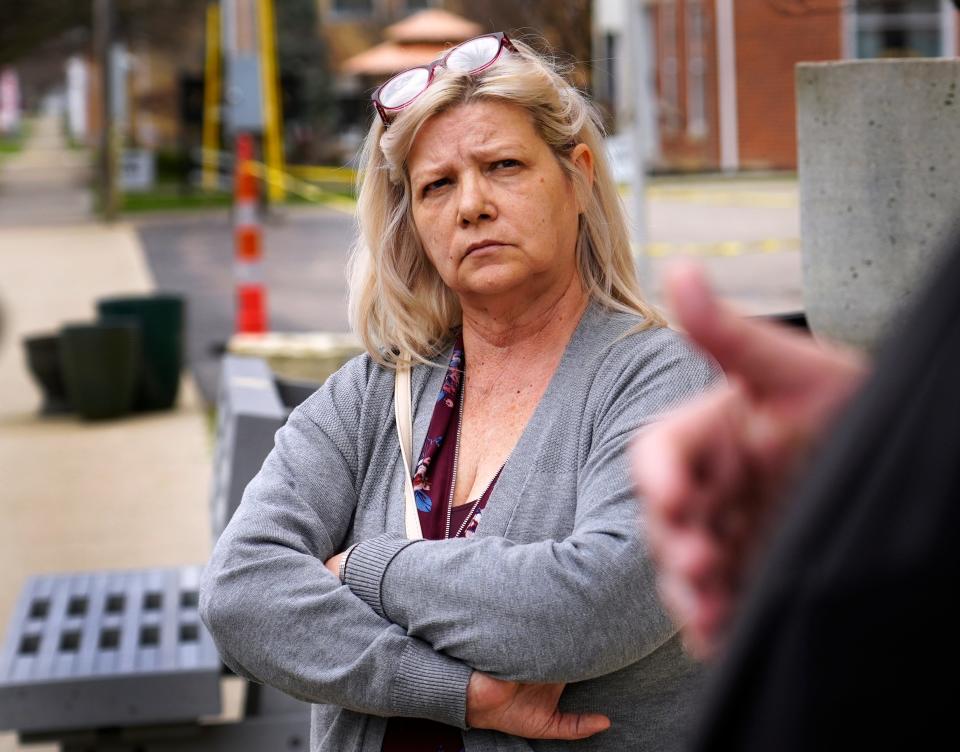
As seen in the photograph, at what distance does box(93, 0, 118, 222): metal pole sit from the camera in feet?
81.3

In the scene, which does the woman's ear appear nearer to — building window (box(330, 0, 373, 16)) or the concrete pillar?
the concrete pillar

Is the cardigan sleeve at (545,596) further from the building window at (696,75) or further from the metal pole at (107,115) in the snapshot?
the building window at (696,75)

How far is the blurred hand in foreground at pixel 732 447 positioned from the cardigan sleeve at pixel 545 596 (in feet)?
4.31

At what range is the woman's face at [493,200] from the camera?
2.45m

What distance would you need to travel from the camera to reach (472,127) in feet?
8.05

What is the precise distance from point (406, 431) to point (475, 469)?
15 cm

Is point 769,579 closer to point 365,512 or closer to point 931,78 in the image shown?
point 365,512

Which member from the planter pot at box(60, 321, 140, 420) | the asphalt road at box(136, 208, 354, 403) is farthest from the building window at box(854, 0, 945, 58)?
the planter pot at box(60, 321, 140, 420)

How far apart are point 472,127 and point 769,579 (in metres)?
1.87

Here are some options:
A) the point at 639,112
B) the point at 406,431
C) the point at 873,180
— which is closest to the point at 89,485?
the point at 639,112

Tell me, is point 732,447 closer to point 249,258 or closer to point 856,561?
point 856,561

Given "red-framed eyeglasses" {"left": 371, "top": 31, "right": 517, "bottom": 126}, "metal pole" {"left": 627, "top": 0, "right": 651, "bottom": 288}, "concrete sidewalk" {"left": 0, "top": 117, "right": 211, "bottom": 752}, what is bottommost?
"concrete sidewalk" {"left": 0, "top": 117, "right": 211, "bottom": 752}

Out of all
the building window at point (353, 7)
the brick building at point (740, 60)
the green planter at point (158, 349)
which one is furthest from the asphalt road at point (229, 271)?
the building window at point (353, 7)

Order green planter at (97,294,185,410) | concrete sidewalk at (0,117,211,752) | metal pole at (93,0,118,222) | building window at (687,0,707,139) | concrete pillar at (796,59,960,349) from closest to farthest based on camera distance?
concrete pillar at (796,59,960,349)
concrete sidewalk at (0,117,211,752)
green planter at (97,294,185,410)
metal pole at (93,0,118,222)
building window at (687,0,707,139)
